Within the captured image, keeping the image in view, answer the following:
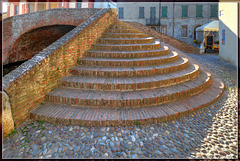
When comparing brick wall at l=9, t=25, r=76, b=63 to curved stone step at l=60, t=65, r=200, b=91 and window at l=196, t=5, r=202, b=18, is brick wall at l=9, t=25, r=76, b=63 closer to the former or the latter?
curved stone step at l=60, t=65, r=200, b=91

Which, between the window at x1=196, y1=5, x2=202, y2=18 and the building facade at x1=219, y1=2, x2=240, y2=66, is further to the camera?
the window at x1=196, y1=5, x2=202, y2=18

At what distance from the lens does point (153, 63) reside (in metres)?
4.44

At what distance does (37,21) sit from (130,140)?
8547 mm

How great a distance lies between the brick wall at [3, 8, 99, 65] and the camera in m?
7.68

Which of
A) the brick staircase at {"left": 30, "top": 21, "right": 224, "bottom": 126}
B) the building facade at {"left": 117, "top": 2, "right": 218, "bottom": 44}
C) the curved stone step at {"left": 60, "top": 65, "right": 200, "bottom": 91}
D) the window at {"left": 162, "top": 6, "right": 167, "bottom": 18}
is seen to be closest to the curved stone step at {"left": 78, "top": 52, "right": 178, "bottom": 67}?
the brick staircase at {"left": 30, "top": 21, "right": 224, "bottom": 126}

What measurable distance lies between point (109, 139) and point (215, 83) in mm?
4005

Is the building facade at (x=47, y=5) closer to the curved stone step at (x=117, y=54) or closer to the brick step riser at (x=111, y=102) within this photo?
the curved stone step at (x=117, y=54)

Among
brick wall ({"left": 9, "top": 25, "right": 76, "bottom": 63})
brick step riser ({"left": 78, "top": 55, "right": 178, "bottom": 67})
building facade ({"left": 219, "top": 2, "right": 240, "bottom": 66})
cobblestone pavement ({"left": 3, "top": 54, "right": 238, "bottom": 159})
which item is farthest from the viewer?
brick wall ({"left": 9, "top": 25, "right": 76, "bottom": 63})

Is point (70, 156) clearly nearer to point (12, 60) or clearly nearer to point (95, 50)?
point (95, 50)

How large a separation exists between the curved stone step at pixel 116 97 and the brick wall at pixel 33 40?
6899 millimetres

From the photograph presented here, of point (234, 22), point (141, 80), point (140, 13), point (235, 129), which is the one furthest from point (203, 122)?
point (140, 13)

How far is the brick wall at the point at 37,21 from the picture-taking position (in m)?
7.68

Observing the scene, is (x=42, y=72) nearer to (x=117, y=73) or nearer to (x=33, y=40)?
(x=117, y=73)

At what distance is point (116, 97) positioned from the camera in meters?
3.11
